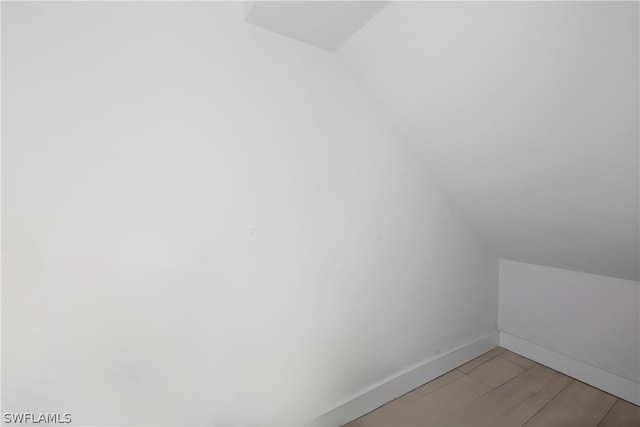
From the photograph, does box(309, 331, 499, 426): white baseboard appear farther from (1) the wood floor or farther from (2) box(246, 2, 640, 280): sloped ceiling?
(2) box(246, 2, 640, 280): sloped ceiling

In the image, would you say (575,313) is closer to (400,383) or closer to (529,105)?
(400,383)

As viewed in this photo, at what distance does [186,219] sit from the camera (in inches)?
41.9

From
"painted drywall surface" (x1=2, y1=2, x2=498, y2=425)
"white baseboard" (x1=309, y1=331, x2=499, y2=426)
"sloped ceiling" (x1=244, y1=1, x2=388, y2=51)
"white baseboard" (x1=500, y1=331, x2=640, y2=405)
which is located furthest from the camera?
"white baseboard" (x1=500, y1=331, x2=640, y2=405)

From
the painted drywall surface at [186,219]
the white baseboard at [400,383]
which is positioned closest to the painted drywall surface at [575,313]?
the white baseboard at [400,383]

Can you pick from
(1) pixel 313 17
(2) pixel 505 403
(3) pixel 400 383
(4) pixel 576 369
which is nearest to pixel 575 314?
(4) pixel 576 369

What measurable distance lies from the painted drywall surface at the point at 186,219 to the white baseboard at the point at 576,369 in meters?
1.26

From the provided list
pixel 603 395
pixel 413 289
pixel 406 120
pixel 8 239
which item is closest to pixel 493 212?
pixel 413 289

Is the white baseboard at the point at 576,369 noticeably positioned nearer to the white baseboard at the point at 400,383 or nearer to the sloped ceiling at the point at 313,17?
the white baseboard at the point at 400,383

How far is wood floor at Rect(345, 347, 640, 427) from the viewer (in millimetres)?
1522

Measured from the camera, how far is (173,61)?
1.02m

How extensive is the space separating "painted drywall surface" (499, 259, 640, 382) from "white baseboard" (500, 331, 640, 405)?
0.03 metres

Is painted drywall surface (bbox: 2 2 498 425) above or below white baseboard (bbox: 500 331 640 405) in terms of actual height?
above

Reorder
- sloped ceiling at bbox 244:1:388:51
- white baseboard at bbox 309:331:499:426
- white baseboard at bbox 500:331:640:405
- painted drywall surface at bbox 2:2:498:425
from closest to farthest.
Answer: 1. painted drywall surface at bbox 2:2:498:425
2. sloped ceiling at bbox 244:1:388:51
3. white baseboard at bbox 309:331:499:426
4. white baseboard at bbox 500:331:640:405

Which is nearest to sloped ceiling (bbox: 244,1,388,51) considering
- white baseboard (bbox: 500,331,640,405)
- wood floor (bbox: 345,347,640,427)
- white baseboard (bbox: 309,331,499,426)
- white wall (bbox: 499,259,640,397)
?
white baseboard (bbox: 309,331,499,426)
